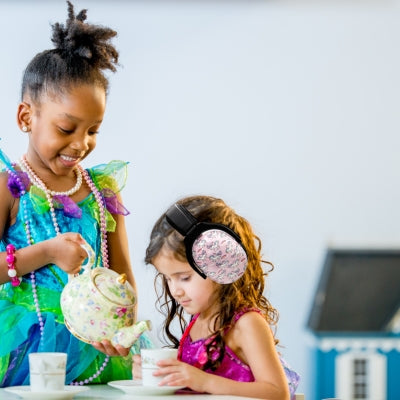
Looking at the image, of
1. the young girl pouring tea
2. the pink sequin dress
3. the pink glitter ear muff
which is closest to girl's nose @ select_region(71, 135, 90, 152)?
the young girl pouring tea

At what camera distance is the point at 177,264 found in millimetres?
1568

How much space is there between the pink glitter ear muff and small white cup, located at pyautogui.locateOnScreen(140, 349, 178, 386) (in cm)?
16

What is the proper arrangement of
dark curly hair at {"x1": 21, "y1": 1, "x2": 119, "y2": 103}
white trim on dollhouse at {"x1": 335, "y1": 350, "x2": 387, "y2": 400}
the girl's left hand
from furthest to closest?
white trim on dollhouse at {"x1": 335, "y1": 350, "x2": 387, "y2": 400} → dark curly hair at {"x1": 21, "y1": 1, "x2": 119, "y2": 103} → the girl's left hand

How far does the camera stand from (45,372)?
138 centimetres

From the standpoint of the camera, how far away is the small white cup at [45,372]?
1.38m

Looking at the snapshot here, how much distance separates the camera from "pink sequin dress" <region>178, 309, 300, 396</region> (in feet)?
5.15

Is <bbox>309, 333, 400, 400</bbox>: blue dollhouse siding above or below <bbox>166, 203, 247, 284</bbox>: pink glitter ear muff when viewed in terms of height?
below

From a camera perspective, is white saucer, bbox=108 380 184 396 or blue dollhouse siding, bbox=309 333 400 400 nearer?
white saucer, bbox=108 380 184 396

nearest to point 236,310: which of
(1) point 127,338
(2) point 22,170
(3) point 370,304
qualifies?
(1) point 127,338

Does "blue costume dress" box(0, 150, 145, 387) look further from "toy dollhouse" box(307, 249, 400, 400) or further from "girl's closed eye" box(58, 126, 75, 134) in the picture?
"toy dollhouse" box(307, 249, 400, 400)

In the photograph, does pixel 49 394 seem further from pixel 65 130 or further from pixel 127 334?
pixel 65 130

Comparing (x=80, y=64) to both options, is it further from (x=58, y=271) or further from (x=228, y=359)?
(x=228, y=359)

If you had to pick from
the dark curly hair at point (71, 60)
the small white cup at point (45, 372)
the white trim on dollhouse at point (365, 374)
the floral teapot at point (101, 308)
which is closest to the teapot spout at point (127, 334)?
the floral teapot at point (101, 308)

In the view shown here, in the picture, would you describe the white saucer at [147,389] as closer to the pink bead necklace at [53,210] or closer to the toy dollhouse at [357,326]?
the pink bead necklace at [53,210]
